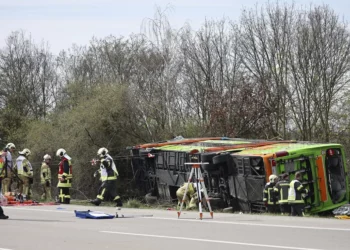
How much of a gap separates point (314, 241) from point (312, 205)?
764cm

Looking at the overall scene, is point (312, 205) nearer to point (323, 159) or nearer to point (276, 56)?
point (323, 159)

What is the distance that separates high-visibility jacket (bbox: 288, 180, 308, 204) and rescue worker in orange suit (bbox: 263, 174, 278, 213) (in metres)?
0.51

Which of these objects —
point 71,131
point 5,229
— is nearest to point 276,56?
point 71,131

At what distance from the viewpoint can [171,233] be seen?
476 inches

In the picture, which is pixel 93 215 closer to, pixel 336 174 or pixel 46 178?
pixel 336 174

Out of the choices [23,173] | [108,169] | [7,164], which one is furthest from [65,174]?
[108,169]

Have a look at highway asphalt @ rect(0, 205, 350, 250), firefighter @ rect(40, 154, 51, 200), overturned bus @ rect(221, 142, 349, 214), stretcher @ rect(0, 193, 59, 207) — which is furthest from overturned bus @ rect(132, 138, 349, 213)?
firefighter @ rect(40, 154, 51, 200)

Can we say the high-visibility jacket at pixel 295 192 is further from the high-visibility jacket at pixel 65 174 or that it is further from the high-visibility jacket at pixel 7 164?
the high-visibility jacket at pixel 7 164

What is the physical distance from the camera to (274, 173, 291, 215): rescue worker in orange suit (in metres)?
17.1

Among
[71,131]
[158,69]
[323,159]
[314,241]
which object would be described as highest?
[158,69]

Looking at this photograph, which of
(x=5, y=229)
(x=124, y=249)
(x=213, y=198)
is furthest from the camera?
(x=213, y=198)

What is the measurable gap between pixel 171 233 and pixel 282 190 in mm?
5657

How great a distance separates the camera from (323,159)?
1831 cm

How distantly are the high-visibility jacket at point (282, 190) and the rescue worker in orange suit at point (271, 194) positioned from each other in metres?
0.19
